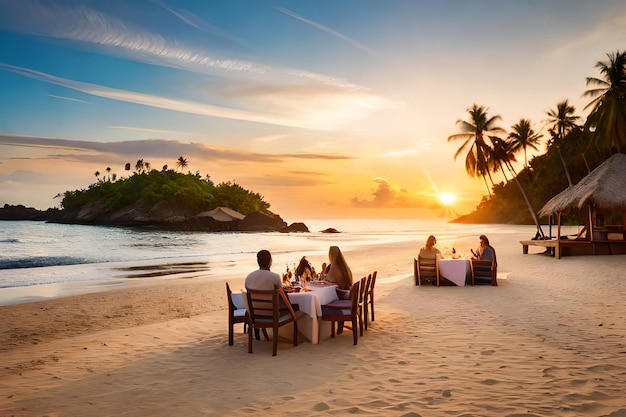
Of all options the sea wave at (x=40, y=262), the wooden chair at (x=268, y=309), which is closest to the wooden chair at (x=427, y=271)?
the wooden chair at (x=268, y=309)

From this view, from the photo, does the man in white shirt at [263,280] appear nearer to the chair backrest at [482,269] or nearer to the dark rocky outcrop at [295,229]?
the chair backrest at [482,269]

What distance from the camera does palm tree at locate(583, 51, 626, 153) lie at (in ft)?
94.8

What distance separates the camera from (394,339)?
7.33 meters

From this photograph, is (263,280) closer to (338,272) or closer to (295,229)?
(338,272)

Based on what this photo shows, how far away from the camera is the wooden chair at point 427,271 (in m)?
13.5

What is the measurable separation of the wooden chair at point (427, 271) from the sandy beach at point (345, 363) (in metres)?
2.34

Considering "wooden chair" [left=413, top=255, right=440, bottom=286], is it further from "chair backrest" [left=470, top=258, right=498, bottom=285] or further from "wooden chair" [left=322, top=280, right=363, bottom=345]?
"wooden chair" [left=322, top=280, right=363, bottom=345]

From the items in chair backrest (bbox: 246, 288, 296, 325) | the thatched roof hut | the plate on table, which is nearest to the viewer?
chair backrest (bbox: 246, 288, 296, 325)

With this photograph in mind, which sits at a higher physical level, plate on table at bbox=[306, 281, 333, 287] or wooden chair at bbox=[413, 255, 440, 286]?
plate on table at bbox=[306, 281, 333, 287]

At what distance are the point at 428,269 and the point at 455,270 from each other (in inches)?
29.5

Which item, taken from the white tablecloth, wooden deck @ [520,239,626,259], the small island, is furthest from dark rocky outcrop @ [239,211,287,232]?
the white tablecloth

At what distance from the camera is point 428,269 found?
1355 centimetres

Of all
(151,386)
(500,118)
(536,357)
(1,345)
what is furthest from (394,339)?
(500,118)

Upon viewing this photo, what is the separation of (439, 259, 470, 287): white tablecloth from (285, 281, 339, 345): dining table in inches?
269
